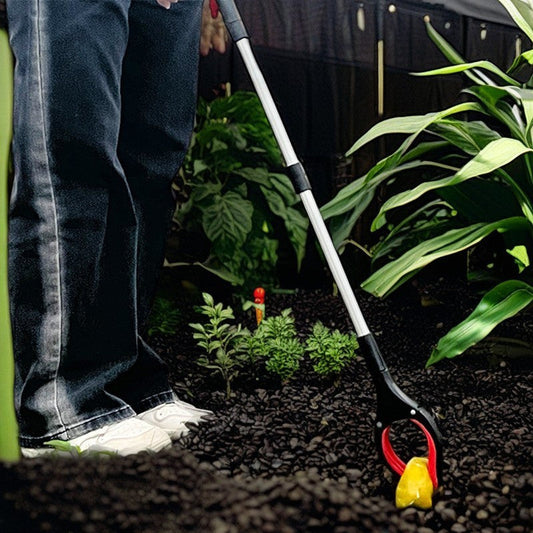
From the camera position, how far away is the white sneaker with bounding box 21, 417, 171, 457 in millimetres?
1084

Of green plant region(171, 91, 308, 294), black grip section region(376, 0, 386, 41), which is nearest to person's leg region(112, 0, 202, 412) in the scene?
green plant region(171, 91, 308, 294)

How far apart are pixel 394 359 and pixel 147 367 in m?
0.71

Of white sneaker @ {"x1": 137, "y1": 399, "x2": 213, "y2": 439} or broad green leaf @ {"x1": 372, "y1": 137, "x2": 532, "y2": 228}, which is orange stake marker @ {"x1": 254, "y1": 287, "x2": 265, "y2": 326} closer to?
white sneaker @ {"x1": 137, "y1": 399, "x2": 213, "y2": 439}

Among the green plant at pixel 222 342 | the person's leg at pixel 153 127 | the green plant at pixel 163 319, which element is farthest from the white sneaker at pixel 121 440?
the green plant at pixel 163 319

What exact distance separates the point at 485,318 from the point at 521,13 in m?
0.74

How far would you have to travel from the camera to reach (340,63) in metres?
2.46

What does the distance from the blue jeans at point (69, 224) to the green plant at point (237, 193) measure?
0.77m

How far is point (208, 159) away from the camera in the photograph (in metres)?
2.10

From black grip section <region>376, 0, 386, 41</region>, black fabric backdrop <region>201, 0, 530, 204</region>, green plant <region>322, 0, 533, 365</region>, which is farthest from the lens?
black grip section <region>376, 0, 386, 41</region>

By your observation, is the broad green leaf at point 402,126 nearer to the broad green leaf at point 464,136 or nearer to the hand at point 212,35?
the broad green leaf at point 464,136

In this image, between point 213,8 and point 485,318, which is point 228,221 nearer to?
point 213,8

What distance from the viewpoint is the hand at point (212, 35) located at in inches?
84.7

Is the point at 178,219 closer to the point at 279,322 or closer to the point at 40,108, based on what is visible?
the point at 279,322

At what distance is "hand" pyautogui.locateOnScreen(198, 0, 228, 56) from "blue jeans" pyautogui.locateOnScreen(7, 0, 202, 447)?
1.07 meters
